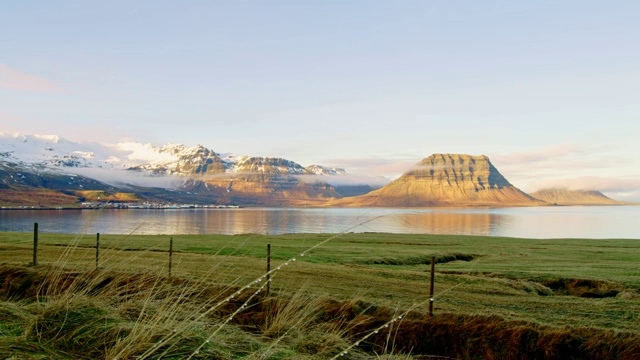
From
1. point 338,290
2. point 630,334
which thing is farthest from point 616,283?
point 338,290

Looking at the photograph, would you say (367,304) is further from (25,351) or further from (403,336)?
(25,351)

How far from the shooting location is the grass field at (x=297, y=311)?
466 centimetres

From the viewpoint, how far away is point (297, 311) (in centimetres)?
904

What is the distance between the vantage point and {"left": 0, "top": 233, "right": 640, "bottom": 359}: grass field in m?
4.66

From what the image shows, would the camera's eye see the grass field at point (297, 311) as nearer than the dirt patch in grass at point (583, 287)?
Yes

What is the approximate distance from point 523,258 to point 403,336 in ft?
92.7

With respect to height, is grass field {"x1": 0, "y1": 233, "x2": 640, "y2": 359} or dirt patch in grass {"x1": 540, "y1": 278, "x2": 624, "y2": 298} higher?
grass field {"x1": 0, "y1": 233, "x2": 640, "y2": 359}

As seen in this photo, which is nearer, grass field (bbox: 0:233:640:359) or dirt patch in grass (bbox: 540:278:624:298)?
grass field (bbox: 0:233:640:359)

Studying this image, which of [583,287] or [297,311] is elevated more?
[297,311]

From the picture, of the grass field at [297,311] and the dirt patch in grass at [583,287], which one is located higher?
the grass field at [297,311]

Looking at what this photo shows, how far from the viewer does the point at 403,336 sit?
1112 centimetres

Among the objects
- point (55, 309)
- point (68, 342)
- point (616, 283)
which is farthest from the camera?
point (616, 283)

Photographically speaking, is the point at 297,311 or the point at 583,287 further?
the point at 583,287

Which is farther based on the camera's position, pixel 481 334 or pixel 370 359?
pixel 481 334
